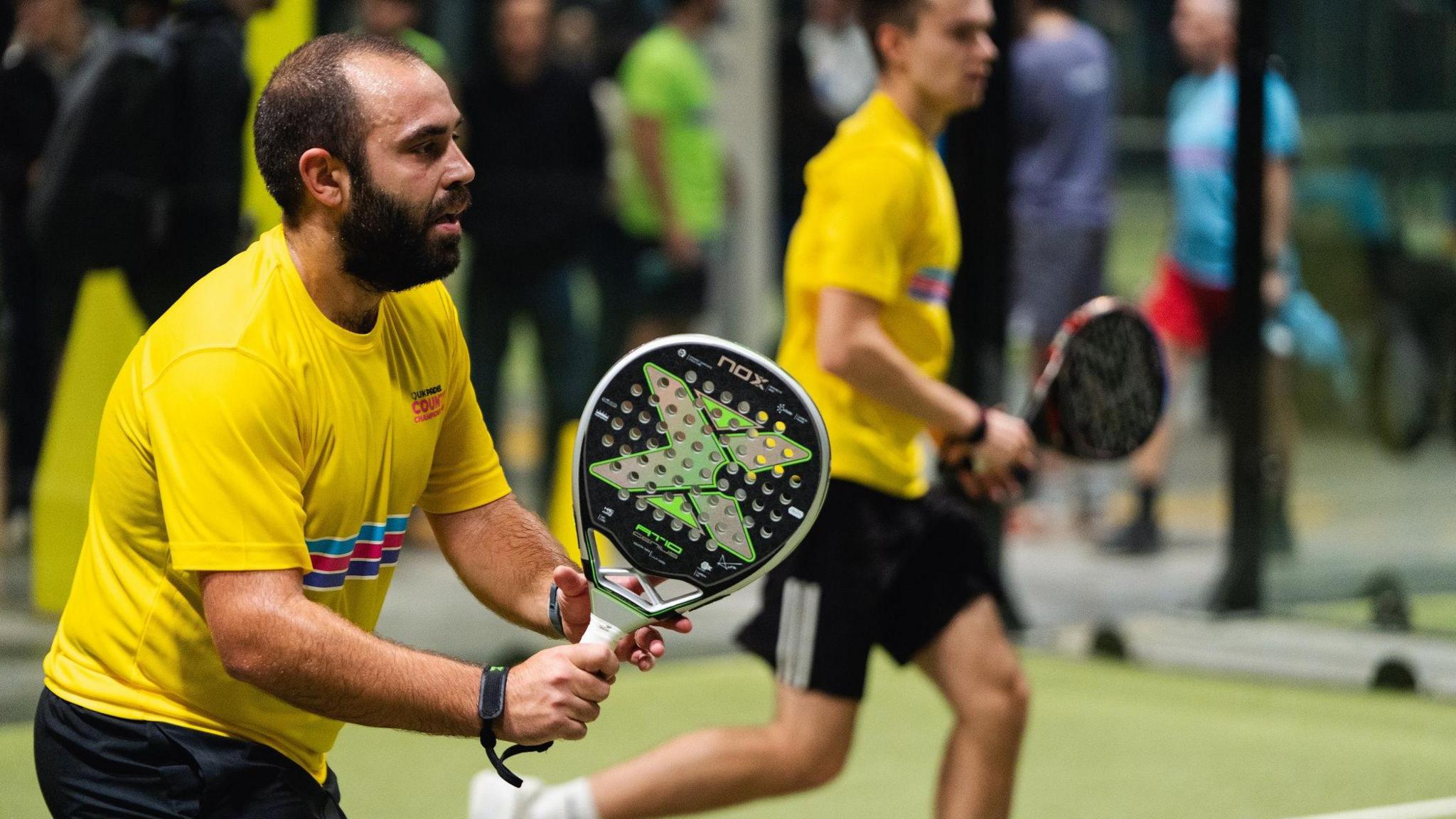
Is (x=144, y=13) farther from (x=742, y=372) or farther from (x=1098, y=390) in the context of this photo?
(x=742, y=372)

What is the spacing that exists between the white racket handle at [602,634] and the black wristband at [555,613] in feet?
0.65

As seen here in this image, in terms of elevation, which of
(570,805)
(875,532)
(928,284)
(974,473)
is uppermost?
(928,284)

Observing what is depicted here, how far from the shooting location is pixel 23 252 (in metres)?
6.22

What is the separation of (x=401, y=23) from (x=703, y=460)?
4461mm

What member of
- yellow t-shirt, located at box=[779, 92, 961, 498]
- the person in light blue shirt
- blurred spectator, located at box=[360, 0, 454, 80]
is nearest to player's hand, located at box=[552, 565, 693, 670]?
yellow t-shirt, located at box=[779, 92, 961, 498]

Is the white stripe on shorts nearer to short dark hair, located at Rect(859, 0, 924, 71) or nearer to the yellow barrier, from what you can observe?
short dark hair, located at Rect(859, 0, 924, 71)

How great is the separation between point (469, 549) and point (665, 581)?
0.49 meters

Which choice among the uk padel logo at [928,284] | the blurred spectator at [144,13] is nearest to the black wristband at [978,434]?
the uk padel logo at [928,284]

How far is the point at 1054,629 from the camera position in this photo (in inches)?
307

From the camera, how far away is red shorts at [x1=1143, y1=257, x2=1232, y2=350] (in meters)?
8.55

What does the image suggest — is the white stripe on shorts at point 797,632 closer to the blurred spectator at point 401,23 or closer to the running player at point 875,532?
the running player at point 875,532

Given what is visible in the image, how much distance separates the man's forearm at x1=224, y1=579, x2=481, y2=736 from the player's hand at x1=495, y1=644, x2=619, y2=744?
2.1 inches

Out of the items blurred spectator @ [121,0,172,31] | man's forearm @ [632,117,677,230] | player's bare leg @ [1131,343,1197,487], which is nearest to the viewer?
blurred spectator @ [121,0,172,31]

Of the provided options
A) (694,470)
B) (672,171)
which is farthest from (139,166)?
(694,470)
